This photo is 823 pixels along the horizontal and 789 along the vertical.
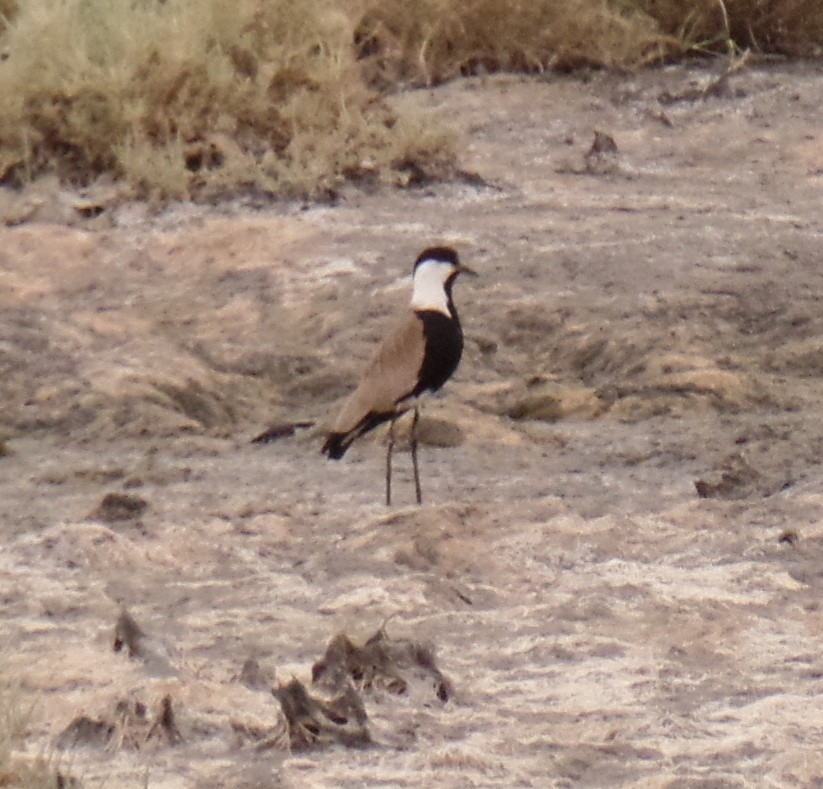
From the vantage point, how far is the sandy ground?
15.5 ft

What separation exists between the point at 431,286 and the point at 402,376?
1.83 feet

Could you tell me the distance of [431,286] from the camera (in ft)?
23.0

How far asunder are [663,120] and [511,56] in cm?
106

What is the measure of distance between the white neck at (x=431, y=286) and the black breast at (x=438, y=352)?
6.3 inches

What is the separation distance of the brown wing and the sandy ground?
11.9 inches

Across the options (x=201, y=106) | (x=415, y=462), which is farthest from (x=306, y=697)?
(x=201, y=106)

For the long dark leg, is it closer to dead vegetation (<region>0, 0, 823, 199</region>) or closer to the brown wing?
the brown wing

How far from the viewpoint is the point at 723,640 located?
5199 mm

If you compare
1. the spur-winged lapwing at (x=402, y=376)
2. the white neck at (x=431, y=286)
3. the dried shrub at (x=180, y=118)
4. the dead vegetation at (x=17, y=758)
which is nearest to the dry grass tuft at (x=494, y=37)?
the dried shrub at (x=180, y=118)

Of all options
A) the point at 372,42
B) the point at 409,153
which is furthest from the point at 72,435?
the point at 372,42

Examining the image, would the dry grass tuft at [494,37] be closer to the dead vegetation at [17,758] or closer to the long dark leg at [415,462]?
the long dark leg at [415,462]

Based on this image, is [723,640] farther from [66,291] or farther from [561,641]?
[66,291]

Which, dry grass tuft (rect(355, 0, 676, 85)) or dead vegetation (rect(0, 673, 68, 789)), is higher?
dead vegetation (rect(0, 673, 68, 789))

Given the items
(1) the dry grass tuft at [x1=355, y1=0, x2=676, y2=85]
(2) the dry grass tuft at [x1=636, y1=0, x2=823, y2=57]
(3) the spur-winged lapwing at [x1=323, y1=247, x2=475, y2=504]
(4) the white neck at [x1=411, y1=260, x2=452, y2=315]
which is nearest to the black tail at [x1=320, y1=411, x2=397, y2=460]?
(3) the spur-winged lapwing at [x1=323, y1=247, x2=475, y2=504]
